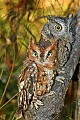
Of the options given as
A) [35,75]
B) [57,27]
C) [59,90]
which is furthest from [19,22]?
[59,90]

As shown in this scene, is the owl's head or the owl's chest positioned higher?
the owl's head

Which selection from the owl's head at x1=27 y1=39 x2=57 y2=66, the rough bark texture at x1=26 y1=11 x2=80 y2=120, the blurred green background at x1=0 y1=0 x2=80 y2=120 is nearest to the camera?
the rough bark texture at x1=26 y1=11 x2=80 y2=120

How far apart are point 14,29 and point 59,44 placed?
2.02 ft

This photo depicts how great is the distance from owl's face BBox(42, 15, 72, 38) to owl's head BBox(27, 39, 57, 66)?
3.0 inches

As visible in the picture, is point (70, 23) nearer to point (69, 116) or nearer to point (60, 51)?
point (60, 51)

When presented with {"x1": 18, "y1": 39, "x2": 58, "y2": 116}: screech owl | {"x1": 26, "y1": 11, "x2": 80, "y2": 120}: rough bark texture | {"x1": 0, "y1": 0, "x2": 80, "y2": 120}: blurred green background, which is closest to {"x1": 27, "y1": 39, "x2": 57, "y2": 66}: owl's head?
{"x1": 18, "y1": 39, "x2": 58, "y2": 116}: screech owl

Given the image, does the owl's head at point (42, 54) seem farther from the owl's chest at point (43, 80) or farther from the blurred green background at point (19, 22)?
the blurred green background at point (19, 22)

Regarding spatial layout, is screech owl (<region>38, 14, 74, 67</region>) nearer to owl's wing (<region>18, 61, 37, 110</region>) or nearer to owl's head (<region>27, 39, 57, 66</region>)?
owl's head (<region>27, 39, 57, 66</region>)

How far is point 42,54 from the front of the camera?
7.79 ft

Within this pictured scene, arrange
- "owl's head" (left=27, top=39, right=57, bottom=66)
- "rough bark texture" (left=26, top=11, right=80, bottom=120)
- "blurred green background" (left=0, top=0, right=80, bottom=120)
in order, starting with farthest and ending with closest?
"blurred green background" (left=0, top=0, right=80, bottom=120) < "owl's head" (left=27, top=39, right=57, bottom=66) < "rough bark texture" (left=26, top=11, right=80, bottom=120)

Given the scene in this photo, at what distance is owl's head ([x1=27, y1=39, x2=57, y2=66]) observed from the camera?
2324 mm

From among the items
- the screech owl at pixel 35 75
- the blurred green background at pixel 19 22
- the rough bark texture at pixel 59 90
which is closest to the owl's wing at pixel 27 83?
the screech owl at pixel 35 75

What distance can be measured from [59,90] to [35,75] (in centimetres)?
30

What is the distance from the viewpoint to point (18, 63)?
344 centimetres
